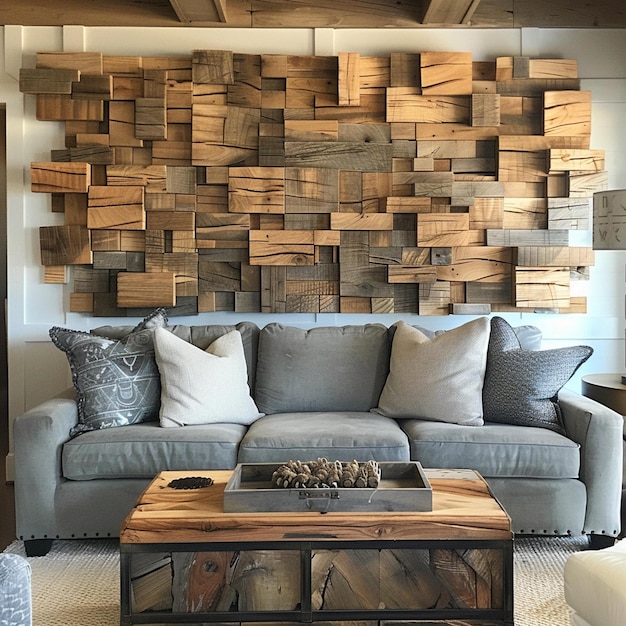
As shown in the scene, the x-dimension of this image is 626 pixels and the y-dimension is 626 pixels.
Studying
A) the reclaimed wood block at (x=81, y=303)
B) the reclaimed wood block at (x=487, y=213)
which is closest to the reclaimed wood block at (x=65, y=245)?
the reclaimed wood block at (x=81, y=303)

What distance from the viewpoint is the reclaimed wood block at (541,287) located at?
4598mm

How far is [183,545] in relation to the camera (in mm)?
2566

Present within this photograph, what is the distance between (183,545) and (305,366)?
1.69 meters

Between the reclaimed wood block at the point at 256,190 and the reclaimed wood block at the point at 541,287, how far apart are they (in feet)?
4.46

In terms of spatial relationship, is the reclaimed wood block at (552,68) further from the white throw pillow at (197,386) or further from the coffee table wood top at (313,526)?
the coffee table wood top at (313,526)

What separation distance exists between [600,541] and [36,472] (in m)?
2.40

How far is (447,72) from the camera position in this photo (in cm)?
459

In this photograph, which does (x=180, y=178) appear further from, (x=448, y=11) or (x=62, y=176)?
(x=448, y=11)

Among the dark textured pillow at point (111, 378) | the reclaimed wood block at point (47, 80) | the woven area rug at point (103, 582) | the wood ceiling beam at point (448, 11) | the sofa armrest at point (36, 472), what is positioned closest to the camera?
the woven area rug at point (103, 582)

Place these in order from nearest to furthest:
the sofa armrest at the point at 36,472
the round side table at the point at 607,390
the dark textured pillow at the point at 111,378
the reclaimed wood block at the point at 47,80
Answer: the sofa armrest at the point at 36,472 → the dark textured pillow at the point at 111,378 → the round side table at the point at 607,390 → the reclaimed wood block at the point at 47,80

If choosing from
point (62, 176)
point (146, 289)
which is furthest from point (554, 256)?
point (62, 176)

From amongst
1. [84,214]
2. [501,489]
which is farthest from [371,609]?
[84,214]

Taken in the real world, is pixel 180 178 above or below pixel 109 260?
above

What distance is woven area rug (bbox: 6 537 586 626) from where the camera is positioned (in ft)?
9.71
